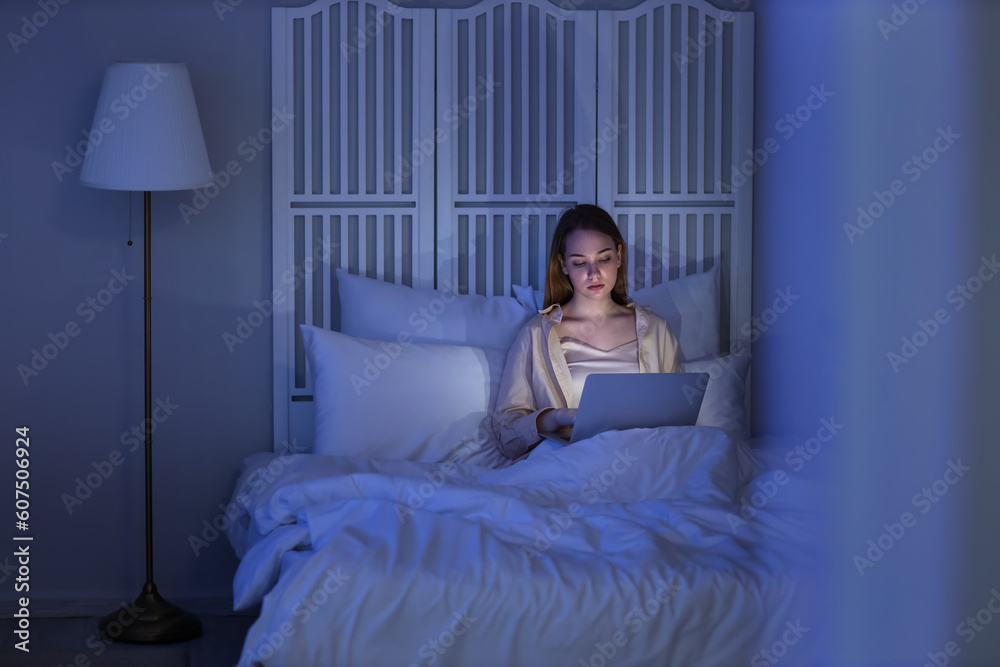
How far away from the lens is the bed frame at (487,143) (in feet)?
9.91

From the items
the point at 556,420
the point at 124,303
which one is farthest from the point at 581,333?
the point at 124,303

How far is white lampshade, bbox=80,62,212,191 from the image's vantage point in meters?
2.59

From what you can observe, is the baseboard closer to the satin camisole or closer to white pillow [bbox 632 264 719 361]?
the satin camisole

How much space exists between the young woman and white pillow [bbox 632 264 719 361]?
169mm

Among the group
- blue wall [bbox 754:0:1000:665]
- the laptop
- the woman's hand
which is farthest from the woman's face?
blue wall [bbox 754:0:1000:665]

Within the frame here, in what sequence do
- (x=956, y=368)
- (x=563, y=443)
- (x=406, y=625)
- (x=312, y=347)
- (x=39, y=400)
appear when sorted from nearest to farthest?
(x=956, y=368)
(x=406, y=625)
(x=563, y=443)
(x=312, y=347)
(x=39, y=400)

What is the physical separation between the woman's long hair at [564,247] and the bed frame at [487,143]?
24cm

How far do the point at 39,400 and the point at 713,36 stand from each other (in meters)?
2.41

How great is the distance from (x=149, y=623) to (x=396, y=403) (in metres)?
0.91

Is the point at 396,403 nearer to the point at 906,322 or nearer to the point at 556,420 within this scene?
the point at 556,420

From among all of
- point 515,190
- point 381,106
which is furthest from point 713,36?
point 381,106

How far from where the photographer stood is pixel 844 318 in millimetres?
360

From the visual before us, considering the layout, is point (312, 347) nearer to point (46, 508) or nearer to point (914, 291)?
point (46, 508)

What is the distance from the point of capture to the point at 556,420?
256 cm
